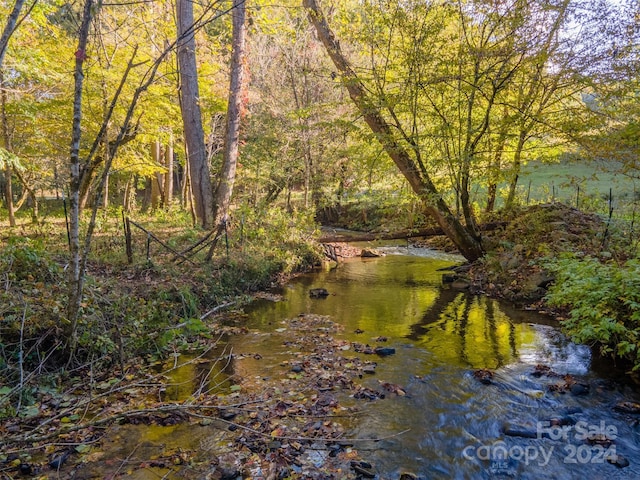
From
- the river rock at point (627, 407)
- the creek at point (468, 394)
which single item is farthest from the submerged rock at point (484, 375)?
the river rock at point (627, 407)

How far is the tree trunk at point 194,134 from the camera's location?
492 inches

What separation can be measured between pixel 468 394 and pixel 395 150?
7789 millimetres

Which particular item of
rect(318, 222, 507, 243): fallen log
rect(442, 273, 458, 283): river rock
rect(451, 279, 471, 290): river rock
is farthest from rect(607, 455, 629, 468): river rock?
rect(318, 222, 507, 243): fallen log

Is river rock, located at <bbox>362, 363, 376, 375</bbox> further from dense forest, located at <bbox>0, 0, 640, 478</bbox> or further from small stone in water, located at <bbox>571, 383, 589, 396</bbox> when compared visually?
dense forest, located at <bbox>0, 0, 640, 478</bbox>

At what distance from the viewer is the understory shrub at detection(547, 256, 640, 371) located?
5520mm

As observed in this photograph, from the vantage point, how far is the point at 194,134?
12789 mm

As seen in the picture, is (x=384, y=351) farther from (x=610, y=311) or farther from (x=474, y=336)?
(x=610, y=311)

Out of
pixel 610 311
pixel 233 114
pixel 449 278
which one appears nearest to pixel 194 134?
pixel 233 114

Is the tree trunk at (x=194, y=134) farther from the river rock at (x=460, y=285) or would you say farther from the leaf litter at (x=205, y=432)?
the leaf litter at (x=205, y=432)

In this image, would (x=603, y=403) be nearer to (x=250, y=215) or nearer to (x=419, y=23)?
(x=419, y=23)

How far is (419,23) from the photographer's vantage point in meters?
10.6

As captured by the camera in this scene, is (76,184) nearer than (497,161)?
Yes

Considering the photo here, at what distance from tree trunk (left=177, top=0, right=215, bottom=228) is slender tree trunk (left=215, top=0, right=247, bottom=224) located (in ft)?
1.27

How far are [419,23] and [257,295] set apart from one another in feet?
27.6
